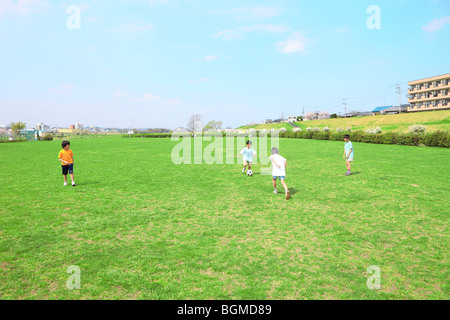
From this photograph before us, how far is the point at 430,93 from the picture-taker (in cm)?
6631

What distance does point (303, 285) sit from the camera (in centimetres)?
373

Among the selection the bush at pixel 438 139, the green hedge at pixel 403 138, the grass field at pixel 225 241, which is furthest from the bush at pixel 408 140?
the grass field at pixel 225 241

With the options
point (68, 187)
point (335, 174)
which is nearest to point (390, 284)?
point (335, 174)

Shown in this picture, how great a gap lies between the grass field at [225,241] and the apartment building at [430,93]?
236 ft

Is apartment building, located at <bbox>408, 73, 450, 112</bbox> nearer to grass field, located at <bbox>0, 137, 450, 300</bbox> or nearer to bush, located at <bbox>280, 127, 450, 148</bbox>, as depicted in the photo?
bush, located at <bbox>280, 127, 450, 148</bbox>

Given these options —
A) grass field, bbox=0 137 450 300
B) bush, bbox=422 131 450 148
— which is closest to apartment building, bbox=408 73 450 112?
bush, bbox=422 131 450 148

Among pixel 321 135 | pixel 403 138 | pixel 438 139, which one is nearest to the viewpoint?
pixel 438 139

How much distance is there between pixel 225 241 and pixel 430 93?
8450 cm

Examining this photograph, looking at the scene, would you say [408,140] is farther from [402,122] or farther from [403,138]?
[402,122]

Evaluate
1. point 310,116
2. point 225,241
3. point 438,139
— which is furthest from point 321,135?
point 310,116

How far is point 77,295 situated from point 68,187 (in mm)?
7768

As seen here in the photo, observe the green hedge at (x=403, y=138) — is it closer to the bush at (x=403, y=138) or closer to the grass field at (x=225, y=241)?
the bush at (x=403, y=138)

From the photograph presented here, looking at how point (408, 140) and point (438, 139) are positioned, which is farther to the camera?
point (408, 140)
